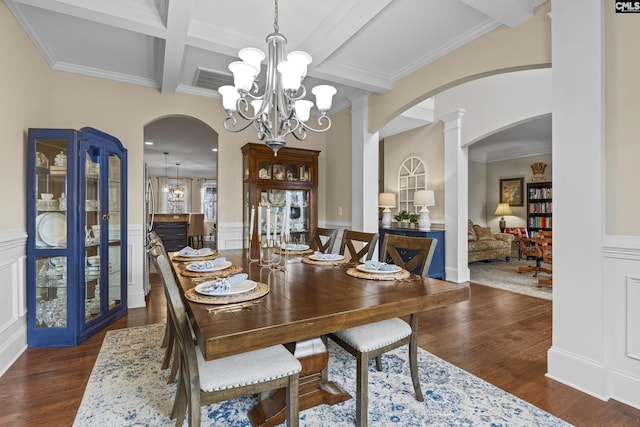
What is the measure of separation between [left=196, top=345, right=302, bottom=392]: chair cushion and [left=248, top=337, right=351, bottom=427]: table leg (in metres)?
0.22

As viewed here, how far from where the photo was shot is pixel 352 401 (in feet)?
A: 5.99

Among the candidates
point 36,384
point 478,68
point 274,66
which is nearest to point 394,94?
point 478,68

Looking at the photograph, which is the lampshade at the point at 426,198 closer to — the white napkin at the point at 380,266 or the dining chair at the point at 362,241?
the dining chair at the point at 362,241

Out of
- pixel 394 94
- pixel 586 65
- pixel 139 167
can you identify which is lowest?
pixel 139 167

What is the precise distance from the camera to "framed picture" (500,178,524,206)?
767cm

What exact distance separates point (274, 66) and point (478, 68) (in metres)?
1.73

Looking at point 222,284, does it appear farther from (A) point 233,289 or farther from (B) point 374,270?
(B) point 374,270

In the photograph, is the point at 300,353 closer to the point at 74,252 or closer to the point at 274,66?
the point at 274,66

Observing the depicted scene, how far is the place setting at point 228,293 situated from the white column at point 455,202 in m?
4.03

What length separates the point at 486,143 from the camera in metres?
7.45

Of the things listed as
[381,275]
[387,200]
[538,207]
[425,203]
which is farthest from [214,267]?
[538,207]

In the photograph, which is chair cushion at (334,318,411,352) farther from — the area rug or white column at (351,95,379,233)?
the area rug

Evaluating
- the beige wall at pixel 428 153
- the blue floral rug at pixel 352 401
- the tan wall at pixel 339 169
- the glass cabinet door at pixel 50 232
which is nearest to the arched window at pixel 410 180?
the beige wall at pixel 428 153

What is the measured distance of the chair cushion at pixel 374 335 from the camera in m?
1.62
